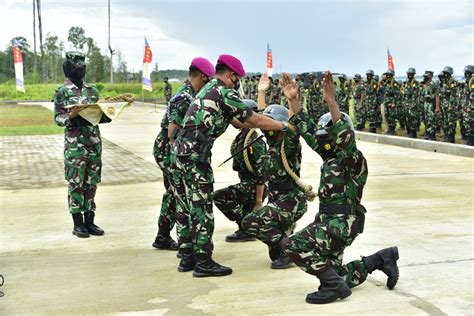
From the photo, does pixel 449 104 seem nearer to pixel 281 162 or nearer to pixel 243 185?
pixel 243 185

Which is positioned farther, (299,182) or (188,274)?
(188,274)

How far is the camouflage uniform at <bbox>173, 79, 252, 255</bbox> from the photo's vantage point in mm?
5191

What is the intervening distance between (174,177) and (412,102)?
1296cm

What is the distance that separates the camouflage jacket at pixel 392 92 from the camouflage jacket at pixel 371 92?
0.62 m

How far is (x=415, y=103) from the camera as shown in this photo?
17312 millimetres

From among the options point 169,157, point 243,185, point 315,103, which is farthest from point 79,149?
point 315,103

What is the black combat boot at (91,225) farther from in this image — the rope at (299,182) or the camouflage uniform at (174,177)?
the rope at (299,182)

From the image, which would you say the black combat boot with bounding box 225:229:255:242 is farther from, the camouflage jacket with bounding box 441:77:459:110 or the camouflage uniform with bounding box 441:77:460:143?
the camouflage jacket with bounding box 441:77:459:110

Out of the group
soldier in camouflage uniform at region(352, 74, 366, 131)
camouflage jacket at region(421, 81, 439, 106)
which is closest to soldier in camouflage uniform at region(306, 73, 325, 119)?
soldier in camouflage uniform at region(352, 74, 366, 131)

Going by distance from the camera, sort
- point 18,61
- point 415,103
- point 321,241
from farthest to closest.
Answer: point 18,61 < point 415,103 < point 321,241

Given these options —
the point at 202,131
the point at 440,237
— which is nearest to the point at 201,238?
the point at 202,131

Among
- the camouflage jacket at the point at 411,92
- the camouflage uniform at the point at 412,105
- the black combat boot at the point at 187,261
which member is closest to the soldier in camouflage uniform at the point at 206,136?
the black combat boot at the point at 187,261

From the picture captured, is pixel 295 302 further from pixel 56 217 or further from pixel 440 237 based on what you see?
pixel 56 217

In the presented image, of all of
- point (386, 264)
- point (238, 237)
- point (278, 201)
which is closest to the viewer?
point (386, 264)
